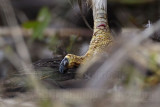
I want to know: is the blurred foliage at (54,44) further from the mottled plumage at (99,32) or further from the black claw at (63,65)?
the black claw at (63,65)

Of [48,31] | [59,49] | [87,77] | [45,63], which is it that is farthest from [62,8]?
[87,77]

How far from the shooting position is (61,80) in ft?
5.71

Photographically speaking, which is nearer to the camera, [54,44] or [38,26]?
[54,44]

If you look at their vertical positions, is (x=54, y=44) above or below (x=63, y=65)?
above

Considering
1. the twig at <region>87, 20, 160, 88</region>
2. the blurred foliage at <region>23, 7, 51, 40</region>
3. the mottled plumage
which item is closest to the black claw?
the mottled plumage

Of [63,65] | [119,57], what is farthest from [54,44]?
[119,57]

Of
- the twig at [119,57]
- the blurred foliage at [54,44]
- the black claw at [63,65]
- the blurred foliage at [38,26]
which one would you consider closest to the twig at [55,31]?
the blurred foliage at [54,44]

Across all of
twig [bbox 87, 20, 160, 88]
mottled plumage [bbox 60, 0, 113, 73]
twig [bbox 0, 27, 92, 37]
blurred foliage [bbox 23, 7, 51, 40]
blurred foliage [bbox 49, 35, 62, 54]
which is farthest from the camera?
twig [bbox 0, 27, 92, 37]

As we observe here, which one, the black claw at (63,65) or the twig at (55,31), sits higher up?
the twig at (55,31)

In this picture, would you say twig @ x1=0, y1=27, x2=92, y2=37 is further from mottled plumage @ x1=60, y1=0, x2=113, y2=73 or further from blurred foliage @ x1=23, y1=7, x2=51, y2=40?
mottled plumage @ x1=60, y1=0, x2=113, y2=73

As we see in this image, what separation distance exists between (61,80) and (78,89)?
0.66ft

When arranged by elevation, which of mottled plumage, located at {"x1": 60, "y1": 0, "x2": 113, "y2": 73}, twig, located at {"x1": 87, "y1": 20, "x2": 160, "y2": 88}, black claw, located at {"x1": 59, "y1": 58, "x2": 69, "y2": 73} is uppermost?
mottled plumage, located at {"x1": 60, "y1": 0, "x2": 113, "y2": 73}

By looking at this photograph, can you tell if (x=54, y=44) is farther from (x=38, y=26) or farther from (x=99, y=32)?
(x=99, y=32)

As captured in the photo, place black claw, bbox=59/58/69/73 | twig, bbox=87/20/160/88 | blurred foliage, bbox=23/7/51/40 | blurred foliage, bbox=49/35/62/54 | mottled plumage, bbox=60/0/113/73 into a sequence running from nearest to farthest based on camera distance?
twig, bbox=87/20/160/88
black claw, bbox=59/58/69/73
mottled plumage, bbox=60/0/113/73
blurred foliage, bbox=49/35/62/54
blurred foliage, bbox=23/7/51/40
